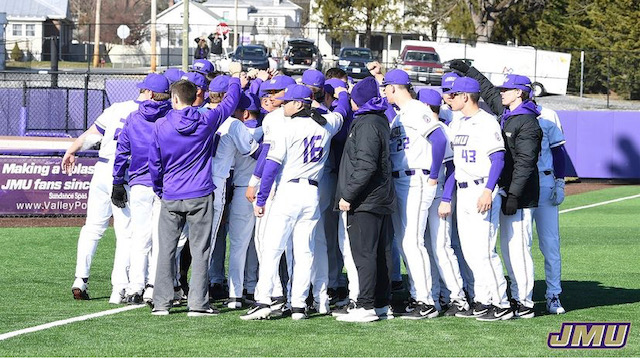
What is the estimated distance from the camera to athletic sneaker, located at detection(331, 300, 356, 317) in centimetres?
866

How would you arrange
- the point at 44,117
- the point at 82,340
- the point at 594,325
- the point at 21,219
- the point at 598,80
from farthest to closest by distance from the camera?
the point at 598,80 → the point at 44,117 → the point at 21,219 → the point at 594,325 → the point at 82,340

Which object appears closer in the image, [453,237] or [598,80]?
[453,237]

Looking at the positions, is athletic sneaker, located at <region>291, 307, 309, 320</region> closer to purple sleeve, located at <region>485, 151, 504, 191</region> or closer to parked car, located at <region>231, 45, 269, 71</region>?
purple sleeve, located at <region>485, 151, 504, 191</region>

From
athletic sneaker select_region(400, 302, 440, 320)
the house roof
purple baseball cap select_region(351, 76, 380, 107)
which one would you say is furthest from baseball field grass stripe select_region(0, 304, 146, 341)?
the house roof

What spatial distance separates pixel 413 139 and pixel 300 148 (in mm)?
1027

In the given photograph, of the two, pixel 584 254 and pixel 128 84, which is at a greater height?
pixel 128 84

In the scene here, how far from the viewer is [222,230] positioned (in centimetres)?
992

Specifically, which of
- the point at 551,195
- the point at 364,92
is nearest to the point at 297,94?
the point at 364,92

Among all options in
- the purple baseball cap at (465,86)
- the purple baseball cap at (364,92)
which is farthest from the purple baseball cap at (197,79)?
the purple baseball cap at (465,86)

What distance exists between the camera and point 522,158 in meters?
8.54

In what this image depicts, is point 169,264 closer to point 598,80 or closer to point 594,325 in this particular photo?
point 594,325

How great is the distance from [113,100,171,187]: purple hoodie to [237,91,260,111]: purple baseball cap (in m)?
0.67

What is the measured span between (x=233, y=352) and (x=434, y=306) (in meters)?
2.41

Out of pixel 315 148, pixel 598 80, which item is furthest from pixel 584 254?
pixel 598 80
